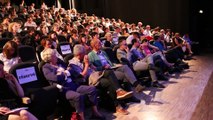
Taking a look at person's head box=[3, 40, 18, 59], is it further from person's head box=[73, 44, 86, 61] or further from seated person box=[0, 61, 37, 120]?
person's head box=[73, 44, 86, 61]

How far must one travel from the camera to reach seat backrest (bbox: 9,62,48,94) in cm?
322

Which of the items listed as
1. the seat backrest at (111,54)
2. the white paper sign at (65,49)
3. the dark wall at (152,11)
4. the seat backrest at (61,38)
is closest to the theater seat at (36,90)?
the seat backrest at (111,54)

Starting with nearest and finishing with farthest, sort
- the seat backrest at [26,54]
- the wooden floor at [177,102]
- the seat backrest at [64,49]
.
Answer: the wooden floor at [177,102] → the seat backrest at [26,54] → the seat backrest at [64,49]

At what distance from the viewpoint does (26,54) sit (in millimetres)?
4867

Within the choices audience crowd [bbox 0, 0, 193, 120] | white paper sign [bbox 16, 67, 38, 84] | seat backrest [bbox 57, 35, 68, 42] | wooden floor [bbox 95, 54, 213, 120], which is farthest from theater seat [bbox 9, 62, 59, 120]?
seat backrest [bbox 57, 35, 68, 42]

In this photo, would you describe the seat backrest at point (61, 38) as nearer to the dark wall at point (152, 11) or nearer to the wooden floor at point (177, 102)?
the wooden floor at point (177, 102)

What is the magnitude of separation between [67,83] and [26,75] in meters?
0.50

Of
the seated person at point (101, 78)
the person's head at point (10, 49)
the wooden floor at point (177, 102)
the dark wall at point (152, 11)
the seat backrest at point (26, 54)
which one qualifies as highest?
the dark wall at point (152, 11)

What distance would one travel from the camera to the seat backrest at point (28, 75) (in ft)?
10.6

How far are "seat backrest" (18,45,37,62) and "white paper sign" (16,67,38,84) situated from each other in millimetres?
1481

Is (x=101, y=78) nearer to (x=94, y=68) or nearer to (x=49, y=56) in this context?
(x=94, y=68)

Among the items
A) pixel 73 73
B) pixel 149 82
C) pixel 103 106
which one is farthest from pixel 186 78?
pixel 73 73

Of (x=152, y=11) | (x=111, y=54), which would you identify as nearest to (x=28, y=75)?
(x=111, y=54)

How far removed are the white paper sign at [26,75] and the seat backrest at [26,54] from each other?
148 centimetres
